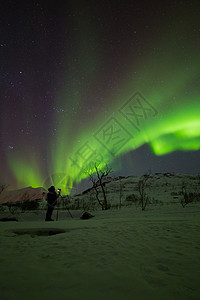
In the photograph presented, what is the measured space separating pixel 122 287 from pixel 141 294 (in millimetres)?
210

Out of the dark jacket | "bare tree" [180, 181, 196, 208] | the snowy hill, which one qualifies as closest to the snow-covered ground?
the dark jacket

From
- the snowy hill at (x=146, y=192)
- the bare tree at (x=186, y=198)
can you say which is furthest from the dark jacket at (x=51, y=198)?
the bare tree at (x=186, y=198)

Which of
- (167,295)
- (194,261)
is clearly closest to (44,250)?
(167,295)

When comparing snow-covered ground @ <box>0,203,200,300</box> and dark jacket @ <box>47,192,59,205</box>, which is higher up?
dark jacket @ <box>47,192,59,205</box>

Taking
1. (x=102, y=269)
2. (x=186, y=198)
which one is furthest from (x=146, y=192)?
(x=102, y=269)

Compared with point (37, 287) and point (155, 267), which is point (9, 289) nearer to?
point (37, 287)

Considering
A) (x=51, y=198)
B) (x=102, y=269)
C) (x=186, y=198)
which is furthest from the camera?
(x=186, y=198)

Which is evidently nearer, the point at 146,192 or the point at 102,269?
the point at 102,269

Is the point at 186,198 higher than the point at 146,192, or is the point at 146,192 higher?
the point at 146,192

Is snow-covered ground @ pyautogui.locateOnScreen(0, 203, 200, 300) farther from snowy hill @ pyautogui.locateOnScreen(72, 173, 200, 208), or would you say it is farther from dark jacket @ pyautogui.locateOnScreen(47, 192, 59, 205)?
snowy hill @ pyautogui.locateOnScreen(72, 173, 200, 208)

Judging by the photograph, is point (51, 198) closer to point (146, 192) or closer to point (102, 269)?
point (102, 269)

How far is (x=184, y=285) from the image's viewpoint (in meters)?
1.63

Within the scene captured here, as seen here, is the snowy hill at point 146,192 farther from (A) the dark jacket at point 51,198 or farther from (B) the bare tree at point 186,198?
(A) the dark jacket at point 51,198

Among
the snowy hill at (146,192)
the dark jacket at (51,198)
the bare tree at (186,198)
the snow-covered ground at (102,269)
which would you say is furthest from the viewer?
the snowy hill at (146,192)
